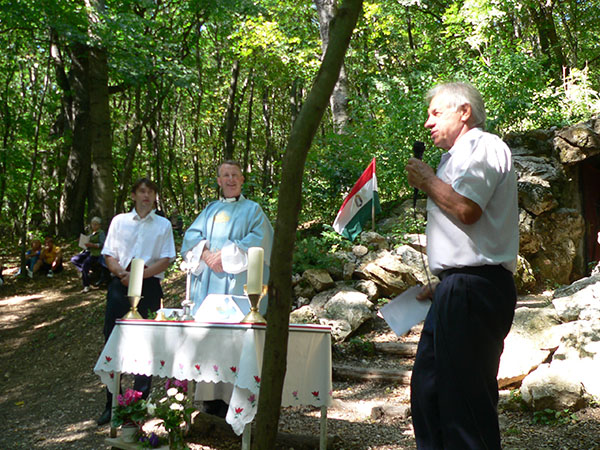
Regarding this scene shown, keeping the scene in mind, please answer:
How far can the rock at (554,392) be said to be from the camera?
415 cm

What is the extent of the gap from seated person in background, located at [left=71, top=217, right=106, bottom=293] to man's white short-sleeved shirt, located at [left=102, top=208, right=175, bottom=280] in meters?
6.51

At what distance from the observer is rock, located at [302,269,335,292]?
8.02 meters

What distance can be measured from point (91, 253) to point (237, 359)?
8.66 m

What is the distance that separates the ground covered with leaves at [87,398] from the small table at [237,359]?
2.06ft

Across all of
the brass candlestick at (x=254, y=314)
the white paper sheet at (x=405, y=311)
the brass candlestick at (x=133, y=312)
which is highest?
the white paper sheet at (x=405, y=311)

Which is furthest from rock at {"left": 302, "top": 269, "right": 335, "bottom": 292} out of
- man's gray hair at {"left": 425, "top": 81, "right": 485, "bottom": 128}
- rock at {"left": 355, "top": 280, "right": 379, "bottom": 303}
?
man's gray hair at {"left": 425, "top": 81, "right": 485, "bottom": 128}

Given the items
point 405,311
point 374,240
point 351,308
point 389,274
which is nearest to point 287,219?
point 405,311

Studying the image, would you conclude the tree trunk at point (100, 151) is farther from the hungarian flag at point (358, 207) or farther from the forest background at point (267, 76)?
the hungarian flag at point (358, 207)

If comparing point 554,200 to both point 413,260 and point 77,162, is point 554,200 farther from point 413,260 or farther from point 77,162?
point 77,162

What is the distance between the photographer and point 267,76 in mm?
17469

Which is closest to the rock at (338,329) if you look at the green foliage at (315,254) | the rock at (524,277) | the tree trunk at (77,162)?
the green foliage at (315,254)

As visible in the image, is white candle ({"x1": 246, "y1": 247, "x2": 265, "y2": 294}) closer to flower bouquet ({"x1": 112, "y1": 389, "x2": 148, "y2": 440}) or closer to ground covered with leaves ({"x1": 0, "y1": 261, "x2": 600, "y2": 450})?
flower bouquet ({"x1": 112, "y1": 389, "x2": 148, "y2": 440})

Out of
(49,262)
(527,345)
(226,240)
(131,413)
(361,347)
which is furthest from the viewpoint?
(49,262)

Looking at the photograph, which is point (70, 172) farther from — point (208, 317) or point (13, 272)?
point (208, 317)
